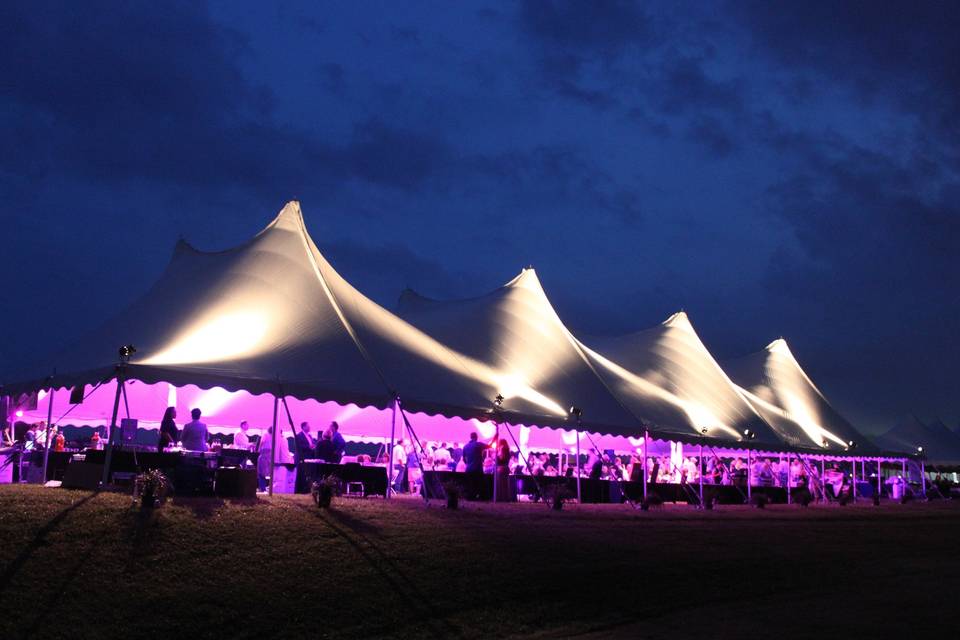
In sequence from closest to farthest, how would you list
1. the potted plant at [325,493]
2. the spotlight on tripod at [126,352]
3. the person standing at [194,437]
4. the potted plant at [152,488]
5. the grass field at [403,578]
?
the grass field at [403,578], the potted plant at [152,488], the spotlight on tripod at [126,352], the potted plant at [325,493], the person standing at [194,437]

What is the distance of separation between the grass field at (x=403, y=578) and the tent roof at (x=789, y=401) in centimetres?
1427

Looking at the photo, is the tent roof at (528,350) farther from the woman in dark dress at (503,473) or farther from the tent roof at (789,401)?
the tent roof at (789,401)

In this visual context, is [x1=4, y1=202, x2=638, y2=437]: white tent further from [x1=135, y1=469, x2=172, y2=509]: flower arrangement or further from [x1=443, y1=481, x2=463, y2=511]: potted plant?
[x1=135, y1=469, x2=172, y2=509]: flower arrangement

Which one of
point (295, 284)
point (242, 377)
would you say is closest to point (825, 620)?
point (242, 377)

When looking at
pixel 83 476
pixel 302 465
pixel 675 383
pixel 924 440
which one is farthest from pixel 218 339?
pixel 924 440

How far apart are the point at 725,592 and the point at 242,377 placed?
7.79 metres

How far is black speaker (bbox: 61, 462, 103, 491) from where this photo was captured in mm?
13070

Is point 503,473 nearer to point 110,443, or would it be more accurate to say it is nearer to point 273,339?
point 273,339

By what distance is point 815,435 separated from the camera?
31750 millimetres

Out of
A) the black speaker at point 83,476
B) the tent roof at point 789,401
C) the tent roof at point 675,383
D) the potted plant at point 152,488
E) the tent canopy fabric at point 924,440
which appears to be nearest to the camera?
the potted plant at point 152,488

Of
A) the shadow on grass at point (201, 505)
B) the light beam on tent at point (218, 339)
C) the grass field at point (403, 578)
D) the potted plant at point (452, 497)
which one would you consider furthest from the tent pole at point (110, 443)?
the potted plant at point (452, 497)

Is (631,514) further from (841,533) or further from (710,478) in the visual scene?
(710,478)

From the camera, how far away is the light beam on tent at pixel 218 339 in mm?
14312

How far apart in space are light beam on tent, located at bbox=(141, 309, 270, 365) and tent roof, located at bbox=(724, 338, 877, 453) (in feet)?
61.7
